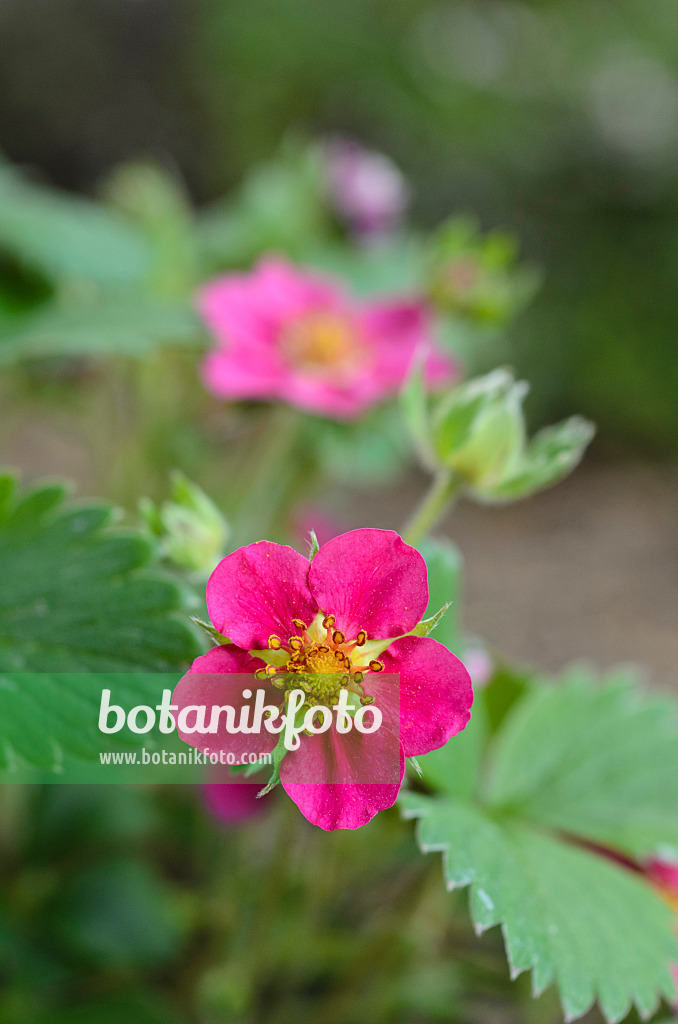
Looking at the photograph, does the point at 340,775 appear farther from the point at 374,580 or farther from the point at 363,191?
the point at 363,191

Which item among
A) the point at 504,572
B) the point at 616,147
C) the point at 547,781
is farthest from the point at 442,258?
the point at 616,147

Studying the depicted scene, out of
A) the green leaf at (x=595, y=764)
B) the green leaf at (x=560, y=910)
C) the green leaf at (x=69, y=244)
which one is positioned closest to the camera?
the green leaf at (x=560, y=910)

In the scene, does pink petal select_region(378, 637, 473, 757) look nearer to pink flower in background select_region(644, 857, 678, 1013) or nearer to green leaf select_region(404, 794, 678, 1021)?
green leaf select_region(404, 794, 678, 1021)

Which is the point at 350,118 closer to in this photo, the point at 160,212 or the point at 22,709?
the point at 160,212

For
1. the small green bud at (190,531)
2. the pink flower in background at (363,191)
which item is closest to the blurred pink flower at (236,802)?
the small green bud at (190,531)

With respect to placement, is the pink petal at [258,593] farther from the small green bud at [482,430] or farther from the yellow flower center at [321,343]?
the yellow flower center at [321,343]

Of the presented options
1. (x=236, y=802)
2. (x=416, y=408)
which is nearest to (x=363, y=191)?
(x=416, y=408)

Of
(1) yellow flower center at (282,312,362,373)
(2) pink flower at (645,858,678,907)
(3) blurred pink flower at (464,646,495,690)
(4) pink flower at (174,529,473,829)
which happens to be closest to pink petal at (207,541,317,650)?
(4) pink flower at (174,529,473,829)
